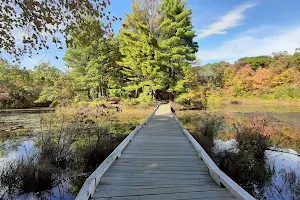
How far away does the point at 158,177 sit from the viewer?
3.02 m

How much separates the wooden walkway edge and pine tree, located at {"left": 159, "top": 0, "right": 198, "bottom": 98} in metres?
15.3

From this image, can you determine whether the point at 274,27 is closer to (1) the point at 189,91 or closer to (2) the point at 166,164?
(1) the point at 189,91

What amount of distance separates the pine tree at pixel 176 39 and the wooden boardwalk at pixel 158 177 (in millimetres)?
15073

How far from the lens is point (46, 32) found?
3.66m

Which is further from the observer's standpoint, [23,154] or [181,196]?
[23,154]

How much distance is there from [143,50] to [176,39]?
283 cm

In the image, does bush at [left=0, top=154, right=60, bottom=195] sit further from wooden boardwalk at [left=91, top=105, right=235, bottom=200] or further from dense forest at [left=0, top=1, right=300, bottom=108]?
dense forest at [left=0, top=1, right=300, bottom=108]

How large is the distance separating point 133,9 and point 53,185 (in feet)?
61.4

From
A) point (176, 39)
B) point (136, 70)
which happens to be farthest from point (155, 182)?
point (136, 70)

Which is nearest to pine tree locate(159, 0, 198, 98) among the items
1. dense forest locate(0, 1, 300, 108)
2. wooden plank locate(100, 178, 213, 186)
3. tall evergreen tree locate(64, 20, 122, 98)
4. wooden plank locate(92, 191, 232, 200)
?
dense forest locate(0, 1, 300, 108)

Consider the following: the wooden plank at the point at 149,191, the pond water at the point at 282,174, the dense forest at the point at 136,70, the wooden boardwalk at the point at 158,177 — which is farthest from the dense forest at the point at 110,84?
the wooden plank at the point at 149,191

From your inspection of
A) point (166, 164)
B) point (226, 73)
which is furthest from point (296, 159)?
point (226, 73)

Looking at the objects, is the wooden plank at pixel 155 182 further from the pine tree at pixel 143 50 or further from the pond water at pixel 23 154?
the pine tree at pixel 143 50

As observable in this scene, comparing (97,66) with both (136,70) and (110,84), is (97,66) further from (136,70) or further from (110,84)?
(136,70)
